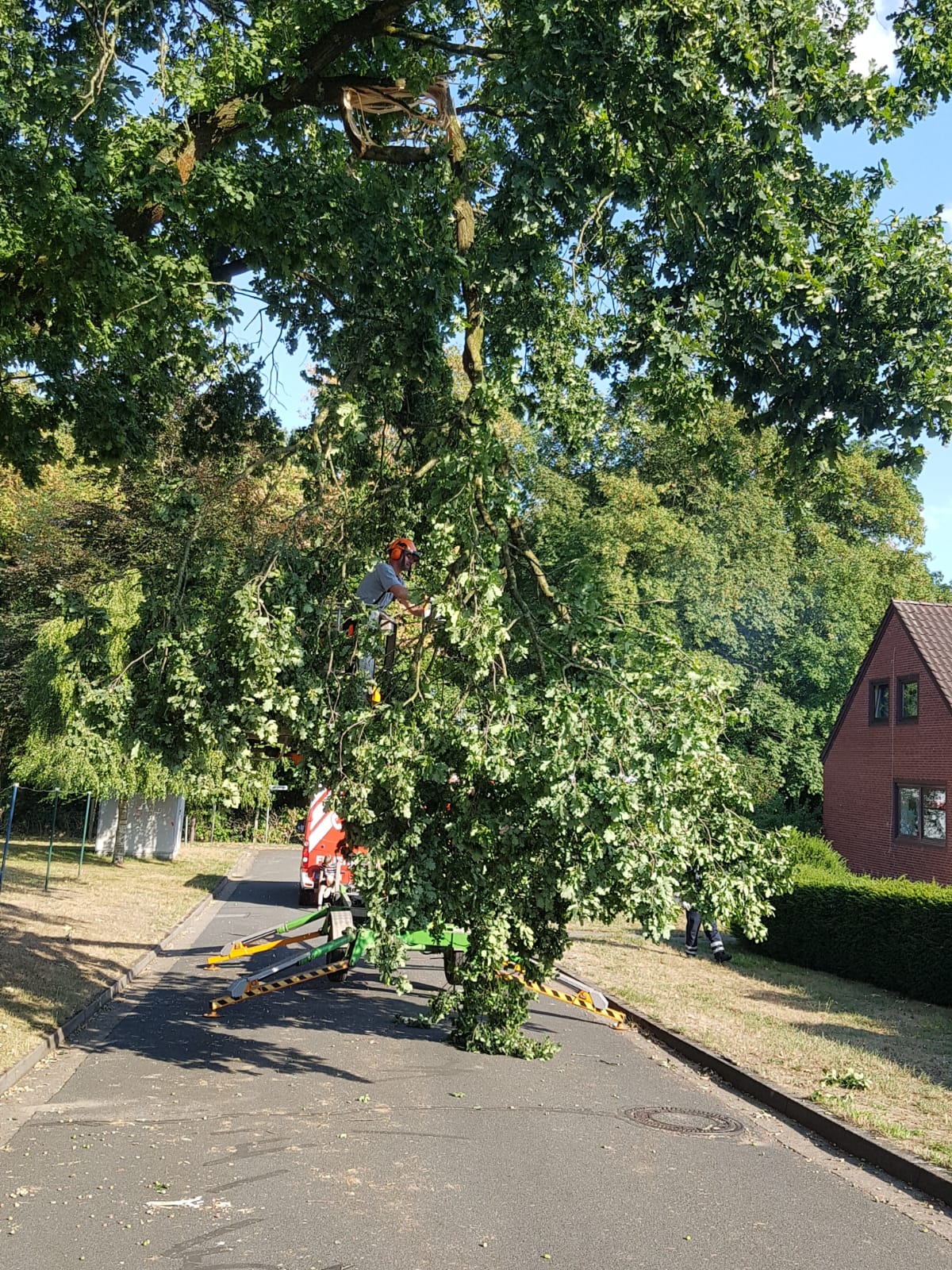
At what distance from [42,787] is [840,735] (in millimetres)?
23121

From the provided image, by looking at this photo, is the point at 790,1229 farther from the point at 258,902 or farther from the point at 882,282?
the point at 258,902

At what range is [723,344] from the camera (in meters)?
9.58

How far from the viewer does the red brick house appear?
29.8 m

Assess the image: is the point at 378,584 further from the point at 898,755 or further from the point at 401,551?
the point at 898,755

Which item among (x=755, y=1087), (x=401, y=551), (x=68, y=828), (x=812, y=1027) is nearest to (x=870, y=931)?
(x=812, y=1027)

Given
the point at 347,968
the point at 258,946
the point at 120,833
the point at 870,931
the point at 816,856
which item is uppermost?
the point at 816,856

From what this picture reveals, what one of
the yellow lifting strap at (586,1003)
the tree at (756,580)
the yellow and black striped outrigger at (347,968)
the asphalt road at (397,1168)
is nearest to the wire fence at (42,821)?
the tree at (756,580)

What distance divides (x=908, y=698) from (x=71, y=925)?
2329 cm

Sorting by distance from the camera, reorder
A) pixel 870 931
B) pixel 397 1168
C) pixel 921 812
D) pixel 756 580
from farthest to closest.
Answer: pixel 756 580
pixel 921 812
pixel 870 931
pixel 397 1168

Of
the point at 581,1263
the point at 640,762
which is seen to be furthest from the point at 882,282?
the point at 581,1263

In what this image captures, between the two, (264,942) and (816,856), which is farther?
(816,856)

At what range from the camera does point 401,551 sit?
9.62 metres

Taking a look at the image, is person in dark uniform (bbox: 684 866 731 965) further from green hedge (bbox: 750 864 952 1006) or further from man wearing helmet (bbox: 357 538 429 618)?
man wearing helmet (bbox: 357 538 429 618)

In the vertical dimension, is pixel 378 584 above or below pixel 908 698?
below
